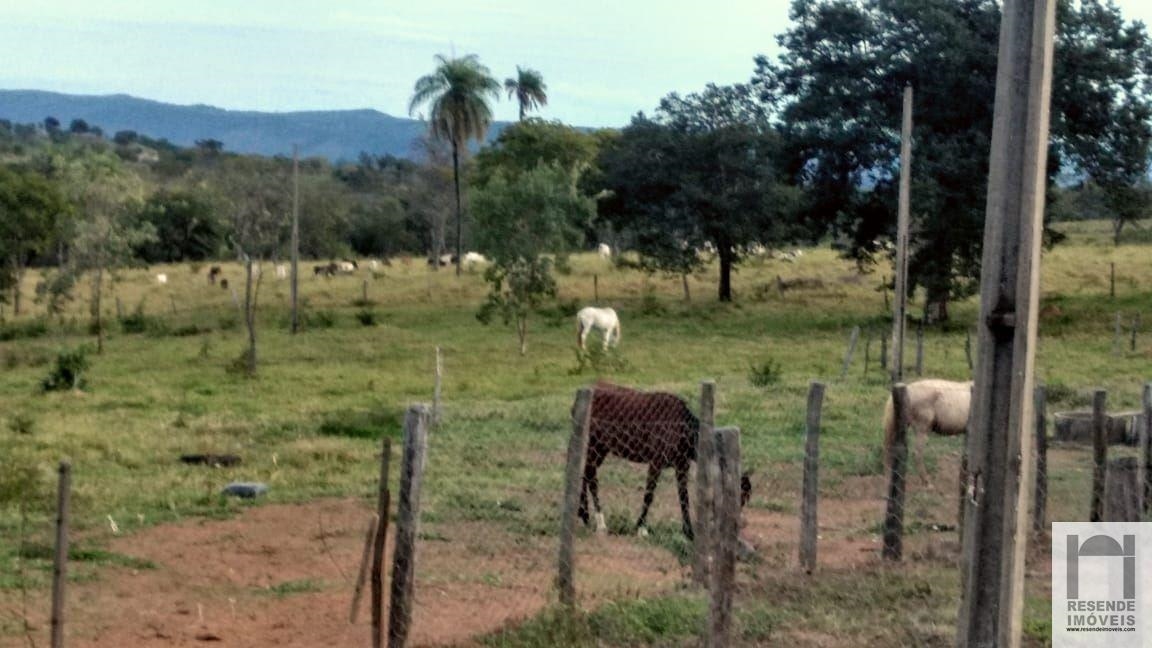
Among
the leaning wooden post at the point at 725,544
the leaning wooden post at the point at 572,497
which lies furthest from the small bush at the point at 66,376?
the leaning wooden post at the point at 725,544

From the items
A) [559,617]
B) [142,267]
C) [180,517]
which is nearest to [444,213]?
[142,267]

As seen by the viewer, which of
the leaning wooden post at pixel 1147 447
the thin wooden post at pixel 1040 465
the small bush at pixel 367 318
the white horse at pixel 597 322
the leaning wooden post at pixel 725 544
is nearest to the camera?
the leaning wooden post at pixel 725 544

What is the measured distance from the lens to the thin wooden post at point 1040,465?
30.3 ft

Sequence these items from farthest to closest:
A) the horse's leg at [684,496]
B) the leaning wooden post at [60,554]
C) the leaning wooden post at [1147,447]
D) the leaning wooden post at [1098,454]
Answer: the horse's leg at [684,496] < the leaning wooden post at [1098,454] < the leaning wooden post at [1147,447] < the leaning wooden post at [60,554]

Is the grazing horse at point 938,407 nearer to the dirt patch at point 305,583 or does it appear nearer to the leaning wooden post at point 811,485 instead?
the dirt patch at point 305,583

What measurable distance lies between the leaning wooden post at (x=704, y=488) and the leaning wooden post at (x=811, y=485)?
686mm

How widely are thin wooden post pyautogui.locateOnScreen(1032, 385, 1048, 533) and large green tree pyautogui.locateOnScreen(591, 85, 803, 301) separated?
2742 centimetres

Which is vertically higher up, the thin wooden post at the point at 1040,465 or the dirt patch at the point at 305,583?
the thin wooden post at the point at 1040,465

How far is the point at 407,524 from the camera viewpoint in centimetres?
647

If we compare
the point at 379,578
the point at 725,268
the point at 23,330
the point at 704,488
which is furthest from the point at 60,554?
the point at 725,268

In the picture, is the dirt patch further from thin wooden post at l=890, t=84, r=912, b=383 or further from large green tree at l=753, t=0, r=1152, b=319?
large green tree at l=753, t=0, r=1152, b=319

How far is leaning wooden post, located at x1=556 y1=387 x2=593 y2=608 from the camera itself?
301 inches

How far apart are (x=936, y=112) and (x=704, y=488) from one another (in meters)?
28.9

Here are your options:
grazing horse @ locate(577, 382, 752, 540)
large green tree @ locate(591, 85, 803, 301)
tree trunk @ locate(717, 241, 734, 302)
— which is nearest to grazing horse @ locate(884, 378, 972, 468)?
grazing horse @ locate(577, 382, 752, 540)
